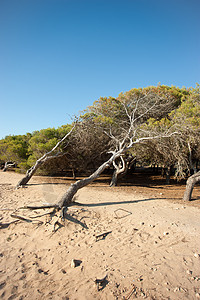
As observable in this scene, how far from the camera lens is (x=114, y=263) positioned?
3.37 meters

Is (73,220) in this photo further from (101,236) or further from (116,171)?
(116,171)

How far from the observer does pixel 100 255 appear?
11.9 ft

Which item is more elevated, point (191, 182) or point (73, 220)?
point (191, 182)

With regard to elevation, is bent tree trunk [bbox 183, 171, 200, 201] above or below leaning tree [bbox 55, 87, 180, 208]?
below

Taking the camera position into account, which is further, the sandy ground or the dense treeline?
the dense treeline

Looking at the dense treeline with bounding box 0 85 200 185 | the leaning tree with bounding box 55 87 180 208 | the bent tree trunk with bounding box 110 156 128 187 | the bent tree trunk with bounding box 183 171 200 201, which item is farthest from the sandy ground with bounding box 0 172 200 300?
the leaning tree with bounding box 55 87 180 208

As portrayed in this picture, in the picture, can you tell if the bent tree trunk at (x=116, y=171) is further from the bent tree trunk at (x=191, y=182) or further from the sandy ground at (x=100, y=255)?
the sandy ground at (x=100, y=255)

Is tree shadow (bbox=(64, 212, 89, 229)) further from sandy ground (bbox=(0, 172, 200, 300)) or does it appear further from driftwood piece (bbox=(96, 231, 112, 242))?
driftwood piece (bbox=(96, 231, 112, 242))

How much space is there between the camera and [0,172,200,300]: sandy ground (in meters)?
2.76

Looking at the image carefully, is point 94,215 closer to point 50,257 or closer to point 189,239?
point 50,257

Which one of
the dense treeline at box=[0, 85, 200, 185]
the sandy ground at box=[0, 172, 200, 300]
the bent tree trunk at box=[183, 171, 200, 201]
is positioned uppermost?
the dense treeline at box=[0, 85, 200, 185]

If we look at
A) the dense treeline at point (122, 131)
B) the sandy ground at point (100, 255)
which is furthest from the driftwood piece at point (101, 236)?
the dense treeline at point (122, 131)

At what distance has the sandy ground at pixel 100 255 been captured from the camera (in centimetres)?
276

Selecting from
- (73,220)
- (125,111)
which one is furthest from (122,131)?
(73,220)
